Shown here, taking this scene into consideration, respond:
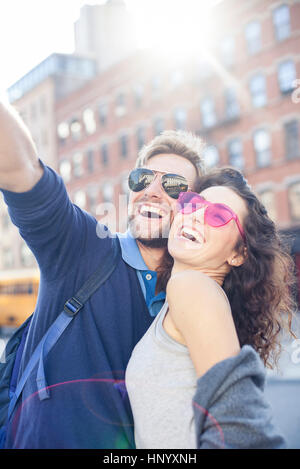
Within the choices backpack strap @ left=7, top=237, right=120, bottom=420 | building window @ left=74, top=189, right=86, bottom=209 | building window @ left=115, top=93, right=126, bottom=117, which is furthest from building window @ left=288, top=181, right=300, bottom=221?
backpack strap @ left=7, top=237, right=120, bottom=420

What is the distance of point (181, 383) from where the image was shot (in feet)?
5.31

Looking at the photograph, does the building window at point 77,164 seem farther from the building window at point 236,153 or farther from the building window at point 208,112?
the building window at point 236,153

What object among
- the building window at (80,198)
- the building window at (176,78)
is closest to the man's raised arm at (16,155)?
the building window at (176,78)

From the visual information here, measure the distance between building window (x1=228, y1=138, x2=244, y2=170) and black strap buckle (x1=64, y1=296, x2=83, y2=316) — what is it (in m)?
21.3

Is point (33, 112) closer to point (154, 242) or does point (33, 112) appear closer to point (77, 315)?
point (154, 242)

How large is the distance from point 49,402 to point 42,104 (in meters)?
36.2

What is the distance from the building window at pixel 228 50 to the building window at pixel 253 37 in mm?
758

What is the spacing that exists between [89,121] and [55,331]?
30890mm

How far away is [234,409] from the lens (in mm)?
1436

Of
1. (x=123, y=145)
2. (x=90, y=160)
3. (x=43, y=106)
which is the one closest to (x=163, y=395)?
(x=123, y=145)

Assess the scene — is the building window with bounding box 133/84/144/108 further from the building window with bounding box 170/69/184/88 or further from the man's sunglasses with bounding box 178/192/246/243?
the man's sunglasses with bounding box 178/192/246/243

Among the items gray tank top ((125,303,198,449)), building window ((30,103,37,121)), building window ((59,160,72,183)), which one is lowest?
gray tank top ((125,303,198,449))

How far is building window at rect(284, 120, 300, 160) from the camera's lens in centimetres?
2050
